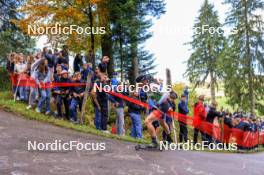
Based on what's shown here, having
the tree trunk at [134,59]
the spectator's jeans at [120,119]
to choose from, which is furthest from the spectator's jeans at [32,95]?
the tree trunk at [134,59]

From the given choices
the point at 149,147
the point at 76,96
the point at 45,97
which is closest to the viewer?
the point at 149,147

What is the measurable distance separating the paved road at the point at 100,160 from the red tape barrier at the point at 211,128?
1.88m

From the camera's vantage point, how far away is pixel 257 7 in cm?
3394

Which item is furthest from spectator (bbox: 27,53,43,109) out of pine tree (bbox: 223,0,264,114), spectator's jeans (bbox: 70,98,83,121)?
pine tree (bbox: 223,0,264,114)

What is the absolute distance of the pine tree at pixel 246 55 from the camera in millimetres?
33344

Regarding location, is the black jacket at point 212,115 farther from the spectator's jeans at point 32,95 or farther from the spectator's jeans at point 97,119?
the spectator's jeans at point 32,95

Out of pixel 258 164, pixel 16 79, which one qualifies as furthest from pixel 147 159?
pixel 16 79

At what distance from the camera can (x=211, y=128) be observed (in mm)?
15695

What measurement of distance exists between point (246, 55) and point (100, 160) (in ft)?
82.0

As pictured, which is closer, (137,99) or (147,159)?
(147,159)

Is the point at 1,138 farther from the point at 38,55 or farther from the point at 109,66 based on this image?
the point at 109,66

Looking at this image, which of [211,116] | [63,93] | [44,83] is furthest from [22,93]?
[211,116]

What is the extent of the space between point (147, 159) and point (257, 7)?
25.9 metres

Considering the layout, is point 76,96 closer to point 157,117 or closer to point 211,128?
point 157,117
